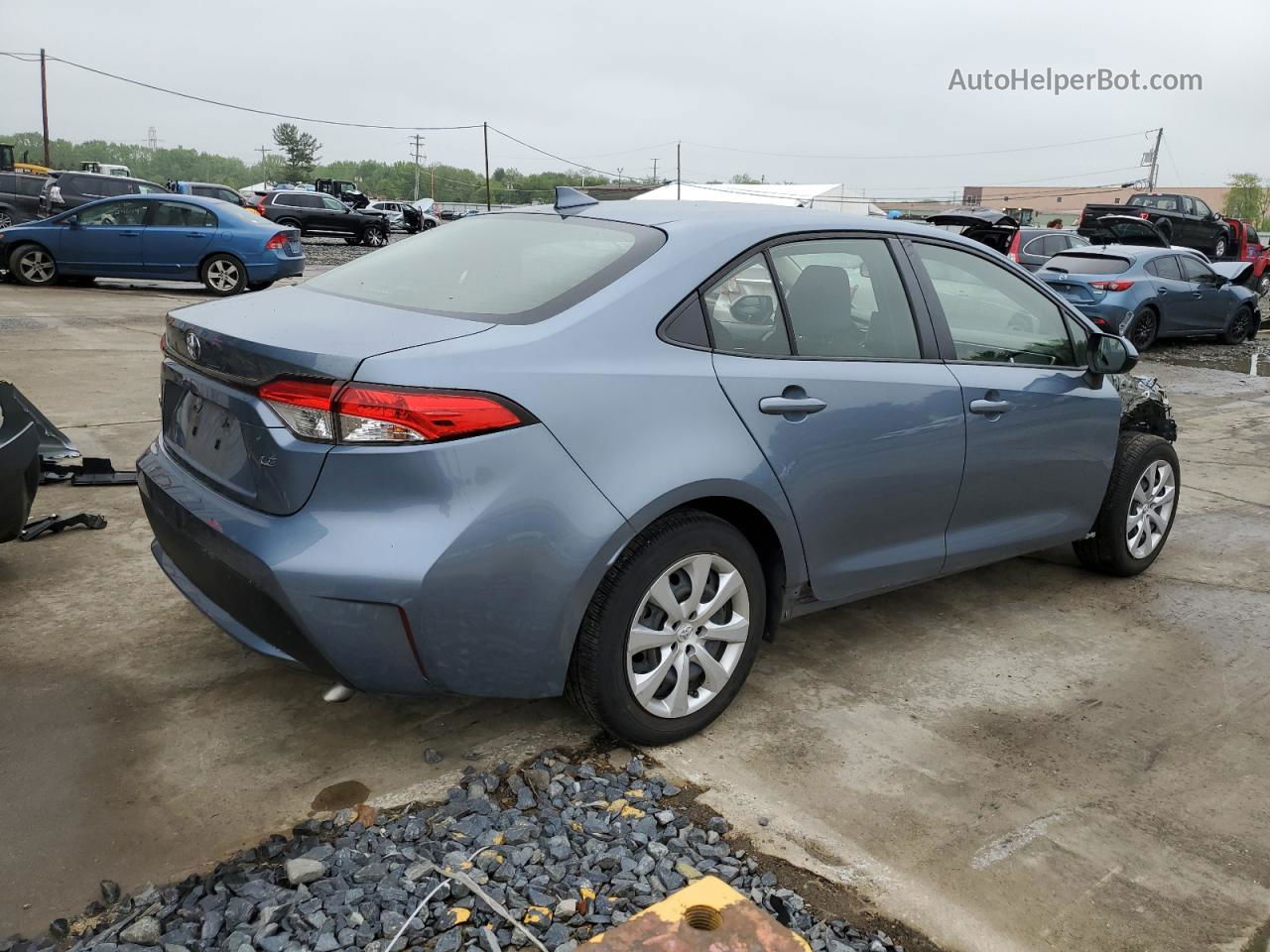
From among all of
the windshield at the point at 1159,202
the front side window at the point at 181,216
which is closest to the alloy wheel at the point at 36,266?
the front side window at the point at 181,216

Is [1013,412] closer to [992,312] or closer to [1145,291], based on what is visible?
[992,312]

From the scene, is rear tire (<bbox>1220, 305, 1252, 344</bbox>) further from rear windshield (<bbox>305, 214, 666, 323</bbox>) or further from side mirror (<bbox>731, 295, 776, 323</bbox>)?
rear windshield (<bbox>305, 214, 666, 323</bbox>)

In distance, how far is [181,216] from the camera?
1498 cm

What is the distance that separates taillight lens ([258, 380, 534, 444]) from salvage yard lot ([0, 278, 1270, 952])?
1.00 m

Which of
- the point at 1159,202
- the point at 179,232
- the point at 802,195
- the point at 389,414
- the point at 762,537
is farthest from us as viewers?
the point at 802,195

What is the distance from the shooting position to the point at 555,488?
2.68m

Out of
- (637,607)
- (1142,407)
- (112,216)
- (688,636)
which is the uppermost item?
(112,216)

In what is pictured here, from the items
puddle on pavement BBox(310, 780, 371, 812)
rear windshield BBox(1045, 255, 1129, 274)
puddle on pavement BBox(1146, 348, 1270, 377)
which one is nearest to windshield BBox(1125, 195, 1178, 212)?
puddle on pavement BBox(1146, 348, 1270, 377)

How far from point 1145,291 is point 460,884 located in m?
13.8

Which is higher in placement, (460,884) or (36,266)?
(36,266)

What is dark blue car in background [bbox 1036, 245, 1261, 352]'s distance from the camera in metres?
13.6

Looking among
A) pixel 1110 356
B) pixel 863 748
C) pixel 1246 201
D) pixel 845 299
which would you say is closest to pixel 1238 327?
pixel 1110 356

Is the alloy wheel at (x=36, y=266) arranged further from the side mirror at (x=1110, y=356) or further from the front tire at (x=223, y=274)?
the side mirror at (x=1110, y=356)

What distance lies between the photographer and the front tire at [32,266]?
1517 centimetres
